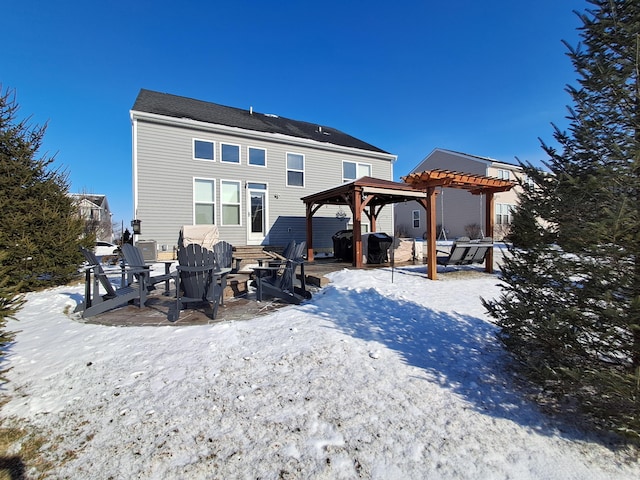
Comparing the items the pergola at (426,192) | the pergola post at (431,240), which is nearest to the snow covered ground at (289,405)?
the pergola post at (431,240)

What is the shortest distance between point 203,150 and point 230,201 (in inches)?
86.9

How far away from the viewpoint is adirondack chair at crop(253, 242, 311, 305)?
5.14 metres

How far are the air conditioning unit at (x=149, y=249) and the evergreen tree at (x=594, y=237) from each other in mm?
11176

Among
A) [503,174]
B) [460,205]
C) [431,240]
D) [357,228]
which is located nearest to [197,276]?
[431,240]

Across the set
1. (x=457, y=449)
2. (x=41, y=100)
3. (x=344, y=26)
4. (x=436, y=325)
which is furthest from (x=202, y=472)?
(x=41, y=100)

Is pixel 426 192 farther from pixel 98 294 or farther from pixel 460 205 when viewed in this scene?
pixel 460 205

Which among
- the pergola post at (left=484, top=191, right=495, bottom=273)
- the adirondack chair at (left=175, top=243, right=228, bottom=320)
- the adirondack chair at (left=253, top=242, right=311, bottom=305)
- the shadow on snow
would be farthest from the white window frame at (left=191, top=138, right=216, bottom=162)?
the pergola post at (left=484, top=191, right=495, bottom=273)

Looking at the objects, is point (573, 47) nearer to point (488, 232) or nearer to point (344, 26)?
point (488, 232)

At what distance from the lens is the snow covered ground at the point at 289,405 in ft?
5.72

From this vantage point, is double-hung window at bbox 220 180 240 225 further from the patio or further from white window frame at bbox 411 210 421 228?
white window frame at bbox 411 210 421 228

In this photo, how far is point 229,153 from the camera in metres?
12.2

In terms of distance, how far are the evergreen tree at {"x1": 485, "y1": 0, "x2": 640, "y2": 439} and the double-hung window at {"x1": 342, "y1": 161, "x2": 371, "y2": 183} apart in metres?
12.7

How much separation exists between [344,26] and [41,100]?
1099 centimetres

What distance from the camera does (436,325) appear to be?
4027 millimetres
